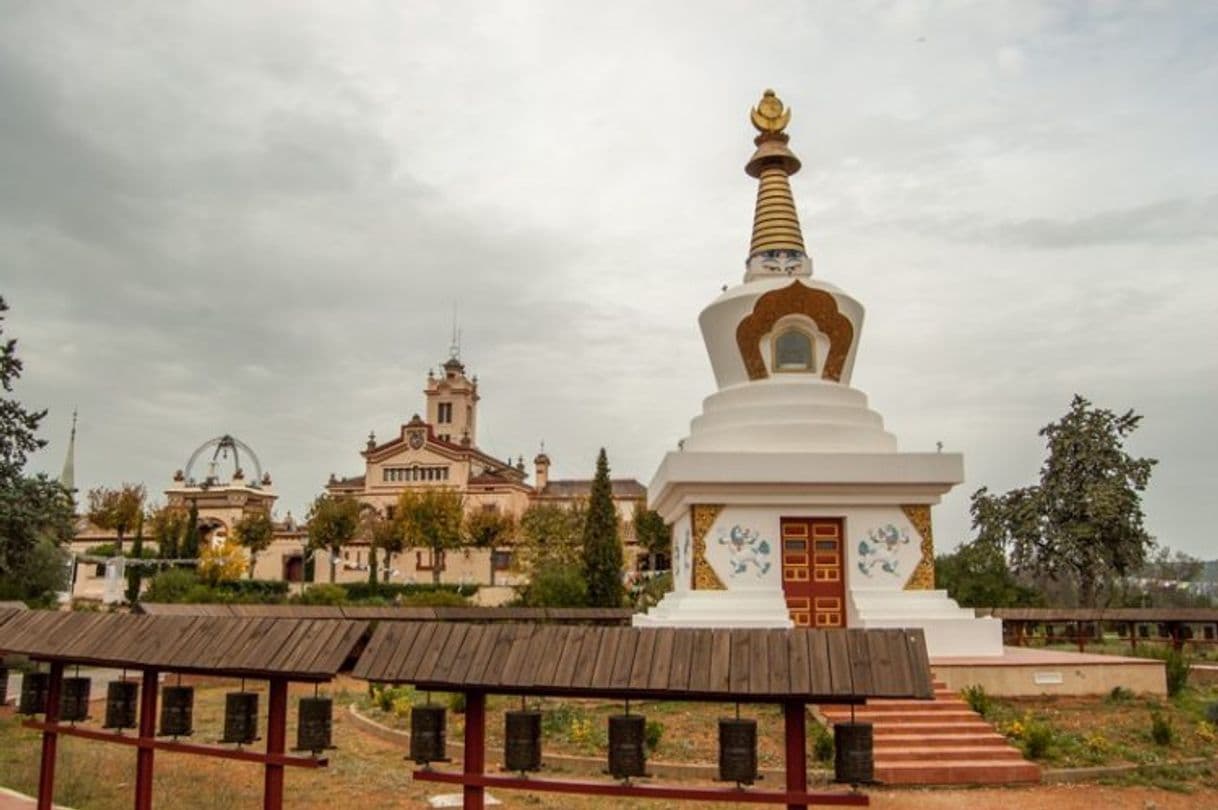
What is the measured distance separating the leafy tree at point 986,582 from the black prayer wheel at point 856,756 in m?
27.4

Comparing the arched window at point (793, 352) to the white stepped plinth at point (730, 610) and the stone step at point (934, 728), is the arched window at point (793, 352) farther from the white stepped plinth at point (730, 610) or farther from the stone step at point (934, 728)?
the stone step at point (934, 728)

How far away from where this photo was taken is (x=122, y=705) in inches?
341

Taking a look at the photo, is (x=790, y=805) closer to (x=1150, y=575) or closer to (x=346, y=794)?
(x=346, y=794)

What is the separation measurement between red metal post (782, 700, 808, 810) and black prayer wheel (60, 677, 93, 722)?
650 cm

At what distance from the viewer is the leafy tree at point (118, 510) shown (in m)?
58.1

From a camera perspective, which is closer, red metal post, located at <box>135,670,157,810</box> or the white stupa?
red metal post, located at <box>135,670,157,810</box>

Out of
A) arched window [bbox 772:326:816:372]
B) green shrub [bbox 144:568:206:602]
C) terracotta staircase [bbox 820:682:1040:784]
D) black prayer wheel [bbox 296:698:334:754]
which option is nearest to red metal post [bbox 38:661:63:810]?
black prayer wheel [bbox 296:698:334:754]

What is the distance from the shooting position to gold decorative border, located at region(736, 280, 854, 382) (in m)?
18.6

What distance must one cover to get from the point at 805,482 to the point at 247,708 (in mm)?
10990

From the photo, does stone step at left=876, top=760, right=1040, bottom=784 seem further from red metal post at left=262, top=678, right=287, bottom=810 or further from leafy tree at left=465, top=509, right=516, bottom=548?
leafy tree at left=465, top=509, right=516, bottom=548

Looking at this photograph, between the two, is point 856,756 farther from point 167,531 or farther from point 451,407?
point 451,407

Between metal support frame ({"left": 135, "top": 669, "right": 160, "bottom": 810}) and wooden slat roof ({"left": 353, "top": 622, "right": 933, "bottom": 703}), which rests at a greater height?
wooden slat roof ({"left": 353, "top": 622, "right": 933, "bottom": 703})

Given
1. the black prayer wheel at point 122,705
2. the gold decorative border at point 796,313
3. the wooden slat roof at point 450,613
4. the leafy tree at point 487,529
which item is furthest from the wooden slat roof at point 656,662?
the leafy tree at point 487,529

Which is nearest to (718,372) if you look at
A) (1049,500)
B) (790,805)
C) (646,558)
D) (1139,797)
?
(1139,797)
